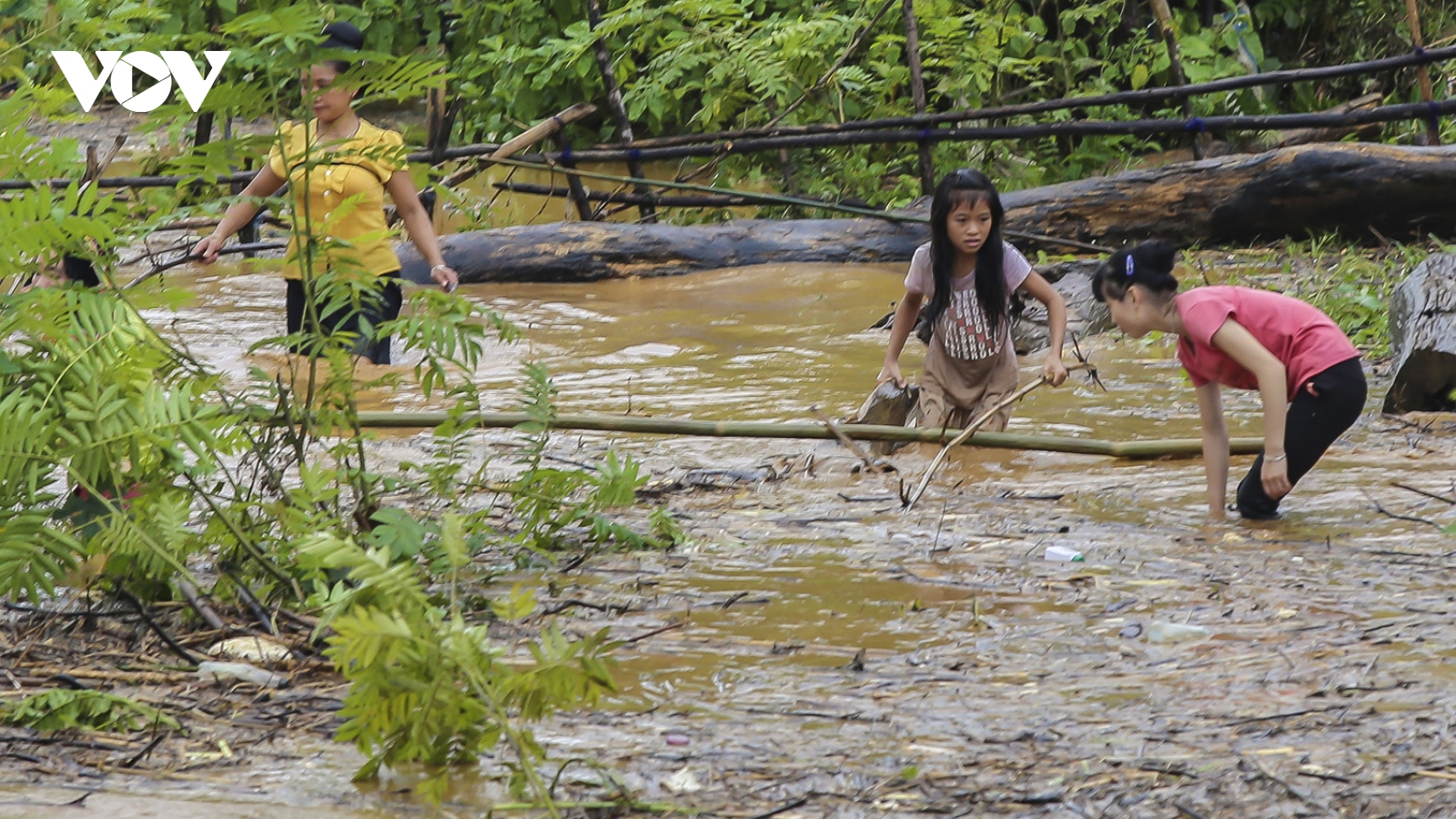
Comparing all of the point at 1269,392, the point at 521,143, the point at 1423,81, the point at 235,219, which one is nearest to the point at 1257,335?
the point at 1269,392

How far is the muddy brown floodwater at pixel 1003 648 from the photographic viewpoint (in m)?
2.34

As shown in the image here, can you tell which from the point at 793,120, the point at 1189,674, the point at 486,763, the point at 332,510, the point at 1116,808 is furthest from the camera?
the point at 793,120

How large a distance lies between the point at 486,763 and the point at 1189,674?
1.32m

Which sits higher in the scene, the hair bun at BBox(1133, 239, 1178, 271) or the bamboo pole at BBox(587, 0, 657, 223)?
the bamboo pole at BBox(587, 0, 657, 223)

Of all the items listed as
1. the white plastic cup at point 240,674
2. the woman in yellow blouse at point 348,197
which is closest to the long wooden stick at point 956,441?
the woman in yellow blouse at point 348,197

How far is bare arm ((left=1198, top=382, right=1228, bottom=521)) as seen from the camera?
4293 millimetres

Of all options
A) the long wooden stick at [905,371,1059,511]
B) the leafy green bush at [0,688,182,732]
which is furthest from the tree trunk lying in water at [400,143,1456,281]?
the leafy green bush at [0,688,182,732]

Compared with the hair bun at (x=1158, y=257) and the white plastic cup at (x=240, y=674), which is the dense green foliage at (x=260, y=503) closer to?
the white plastic cup at (x=240, y=674)

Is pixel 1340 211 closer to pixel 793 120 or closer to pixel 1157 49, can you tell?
pixel 1157 49

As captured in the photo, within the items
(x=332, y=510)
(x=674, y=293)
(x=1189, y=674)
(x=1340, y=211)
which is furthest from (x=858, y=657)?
(x=1340, y=211)

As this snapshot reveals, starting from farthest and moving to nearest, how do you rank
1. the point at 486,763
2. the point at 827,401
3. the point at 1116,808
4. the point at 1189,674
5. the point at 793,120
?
the point at 793,120, the point at 827,401, the point at 1189,674, the point at 486,763, the point at 1116,808

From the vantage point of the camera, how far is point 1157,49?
11.7 m

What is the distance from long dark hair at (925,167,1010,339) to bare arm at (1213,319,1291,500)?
4.25 feet

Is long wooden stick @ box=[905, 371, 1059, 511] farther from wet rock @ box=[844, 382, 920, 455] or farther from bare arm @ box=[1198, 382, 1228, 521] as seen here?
wet rock @ box=[844, 382, 920, 455]
